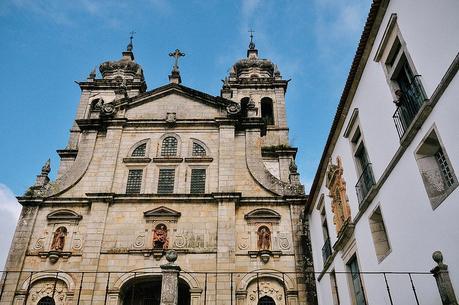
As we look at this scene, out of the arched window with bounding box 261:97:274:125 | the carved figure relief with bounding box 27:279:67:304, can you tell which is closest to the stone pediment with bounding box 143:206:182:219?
the carved figure relief with bounding box 27:279:67:304

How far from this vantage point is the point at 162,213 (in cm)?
1836

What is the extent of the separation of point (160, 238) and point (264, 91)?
18.6 meters

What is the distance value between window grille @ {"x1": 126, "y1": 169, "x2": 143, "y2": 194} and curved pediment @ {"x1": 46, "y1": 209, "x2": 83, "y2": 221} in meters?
2.47

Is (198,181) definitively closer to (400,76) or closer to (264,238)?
(264,238)

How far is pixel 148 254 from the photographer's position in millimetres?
17297

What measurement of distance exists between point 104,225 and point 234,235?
225 inches

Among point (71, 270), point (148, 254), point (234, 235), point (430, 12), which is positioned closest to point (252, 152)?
point (234, 235)

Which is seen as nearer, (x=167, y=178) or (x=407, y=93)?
(x=407, y=93)

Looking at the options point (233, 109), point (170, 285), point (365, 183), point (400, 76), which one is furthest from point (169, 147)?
point (400, 76)

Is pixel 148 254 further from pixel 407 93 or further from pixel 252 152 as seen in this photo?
pixel 407 93

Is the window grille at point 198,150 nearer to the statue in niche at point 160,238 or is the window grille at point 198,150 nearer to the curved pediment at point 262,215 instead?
the curved pediment at point 262,215

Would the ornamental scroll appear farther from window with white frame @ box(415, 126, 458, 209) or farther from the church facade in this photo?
window with white frame @ box(415, 126, 458, 209)

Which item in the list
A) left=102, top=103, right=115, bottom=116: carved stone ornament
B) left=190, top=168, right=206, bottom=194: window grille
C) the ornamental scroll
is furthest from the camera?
left=102, top=103, right=115, bottom=116: carved stone ornament

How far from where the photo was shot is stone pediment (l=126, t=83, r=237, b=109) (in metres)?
22.3
